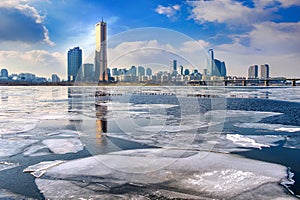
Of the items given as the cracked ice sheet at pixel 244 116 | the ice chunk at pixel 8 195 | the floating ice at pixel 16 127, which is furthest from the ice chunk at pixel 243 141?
the floating ice at pixel 16 127

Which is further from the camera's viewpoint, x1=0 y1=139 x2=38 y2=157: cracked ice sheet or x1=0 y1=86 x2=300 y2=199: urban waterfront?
x1=0 y1=139 x2=38 y2=157: cracked ice sheet

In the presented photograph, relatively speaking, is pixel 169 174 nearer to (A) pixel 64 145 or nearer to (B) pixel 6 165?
(B) pixel 6 165

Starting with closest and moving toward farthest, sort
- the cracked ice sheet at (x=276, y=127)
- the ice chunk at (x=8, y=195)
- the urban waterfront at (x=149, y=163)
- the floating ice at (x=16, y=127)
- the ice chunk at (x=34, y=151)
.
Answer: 1. the ice chunk at (x=8, y=195)
2. the urban waterfront at (x=149, y=163)
3. the ice chunk at (x=34, y=151)
4. the floating ice at (x=16, y=127)
5. the cracked ice sheet at (x=276, y=127)

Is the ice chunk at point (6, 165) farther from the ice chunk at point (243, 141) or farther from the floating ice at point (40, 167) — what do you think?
the ice chunk at point (243, 141)

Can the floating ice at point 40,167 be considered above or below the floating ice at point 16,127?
below

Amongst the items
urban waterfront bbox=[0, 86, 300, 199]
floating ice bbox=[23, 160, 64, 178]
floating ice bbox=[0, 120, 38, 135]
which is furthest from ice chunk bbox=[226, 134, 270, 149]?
floating ice bbox=[0, 120, 38, 135]

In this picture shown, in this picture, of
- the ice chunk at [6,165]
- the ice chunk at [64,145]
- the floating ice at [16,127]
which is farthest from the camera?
the floating ice at [16,127]

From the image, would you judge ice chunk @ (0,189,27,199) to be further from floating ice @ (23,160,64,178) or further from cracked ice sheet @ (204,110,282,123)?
cracked ice sheet @ (204,110,282,123)
